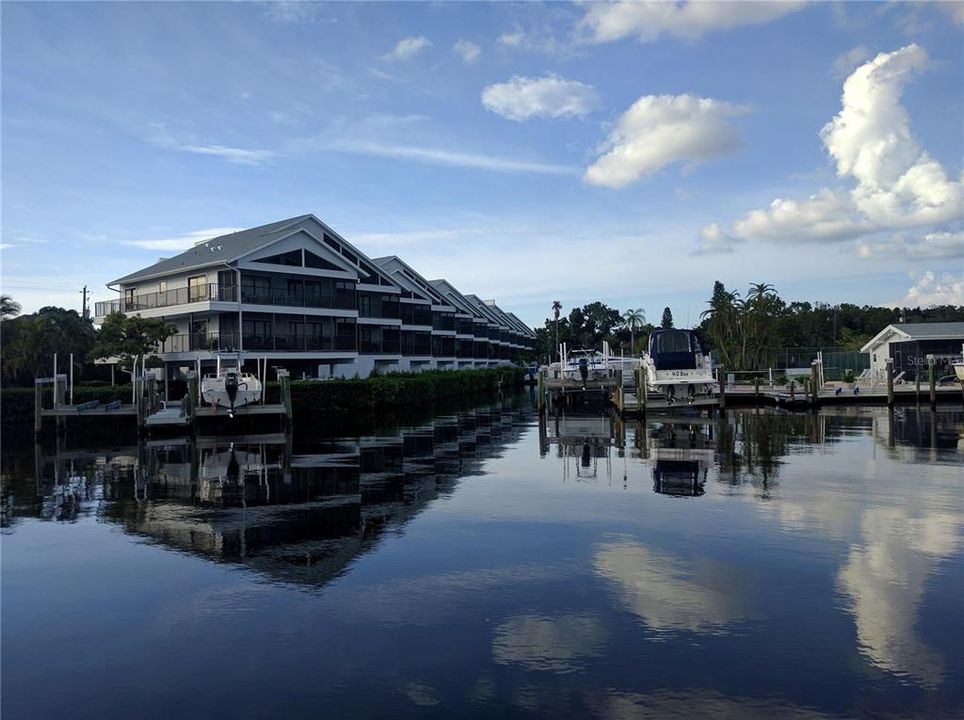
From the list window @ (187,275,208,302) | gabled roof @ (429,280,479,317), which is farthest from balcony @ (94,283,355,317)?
gabled roof @ (429,280,479,317)

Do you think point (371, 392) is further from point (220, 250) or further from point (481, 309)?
point (481, 309)

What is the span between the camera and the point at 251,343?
45875 millimetres

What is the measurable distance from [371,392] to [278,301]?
9.52 m

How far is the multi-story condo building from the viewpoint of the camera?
46375 millimetres

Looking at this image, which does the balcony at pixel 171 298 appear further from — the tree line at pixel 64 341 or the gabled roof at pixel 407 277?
the gabled roof at pixel 407 277

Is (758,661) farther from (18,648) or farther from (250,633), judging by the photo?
(18,648)

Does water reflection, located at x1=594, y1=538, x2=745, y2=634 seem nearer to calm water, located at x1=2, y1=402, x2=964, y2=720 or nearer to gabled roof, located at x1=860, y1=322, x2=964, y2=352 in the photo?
calm water, located at x1=2, y1=402, x2=964, y2=720

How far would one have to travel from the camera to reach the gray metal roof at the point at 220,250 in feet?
156

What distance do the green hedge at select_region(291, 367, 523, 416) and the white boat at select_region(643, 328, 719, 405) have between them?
666 inches

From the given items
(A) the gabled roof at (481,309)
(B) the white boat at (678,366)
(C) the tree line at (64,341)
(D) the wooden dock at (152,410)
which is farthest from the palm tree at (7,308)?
(A) the gabled roof at (481,309)

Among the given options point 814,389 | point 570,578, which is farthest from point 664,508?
point 814,389

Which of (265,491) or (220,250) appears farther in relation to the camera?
(220,250)

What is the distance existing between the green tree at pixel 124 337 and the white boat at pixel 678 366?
28.8 metres

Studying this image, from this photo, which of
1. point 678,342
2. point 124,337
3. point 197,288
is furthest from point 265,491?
point 197,288
